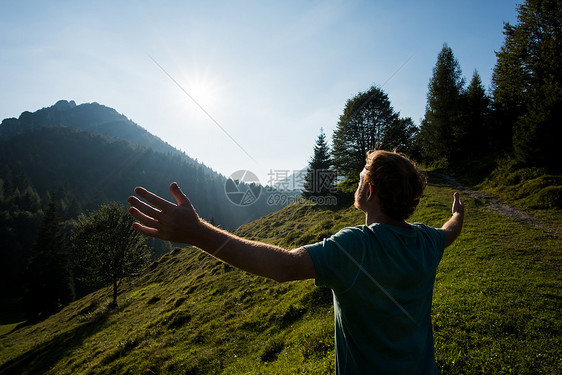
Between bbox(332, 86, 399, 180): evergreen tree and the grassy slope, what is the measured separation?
1550cm

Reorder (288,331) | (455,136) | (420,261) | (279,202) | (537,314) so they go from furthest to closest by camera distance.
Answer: (279,202)
(455,136)
(288,331)
(537,314)
(420,261)

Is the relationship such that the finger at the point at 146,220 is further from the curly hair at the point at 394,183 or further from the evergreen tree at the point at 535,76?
the evergreen tree at the point at 535,76

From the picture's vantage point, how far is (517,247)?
36.1ft

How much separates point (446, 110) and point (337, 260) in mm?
46425

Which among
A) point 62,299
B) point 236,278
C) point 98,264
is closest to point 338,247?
point 236,278

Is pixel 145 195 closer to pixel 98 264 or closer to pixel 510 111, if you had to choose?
pixel 98 264

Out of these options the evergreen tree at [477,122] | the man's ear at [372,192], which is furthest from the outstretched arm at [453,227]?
the evergreen tree at [477,122]

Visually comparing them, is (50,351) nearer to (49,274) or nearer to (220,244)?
(220,244)

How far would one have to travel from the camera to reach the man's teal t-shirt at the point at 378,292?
1691 mm

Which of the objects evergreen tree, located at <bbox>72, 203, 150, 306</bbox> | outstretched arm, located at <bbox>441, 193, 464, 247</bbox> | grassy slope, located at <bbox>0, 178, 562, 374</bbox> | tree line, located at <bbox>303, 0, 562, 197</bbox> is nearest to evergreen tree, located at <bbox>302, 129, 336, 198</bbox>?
tree line, located at <bbox>303, 0, 562, 197</bbox>

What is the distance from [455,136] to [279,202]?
104 feet

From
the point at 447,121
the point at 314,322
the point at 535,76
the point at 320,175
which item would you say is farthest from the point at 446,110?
the point at 314,322

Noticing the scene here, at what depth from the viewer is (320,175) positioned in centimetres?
3575

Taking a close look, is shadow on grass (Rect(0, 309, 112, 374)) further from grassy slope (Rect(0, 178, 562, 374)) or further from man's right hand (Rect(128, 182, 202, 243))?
man's right hand (Rect(128, 182, 202, 243))
